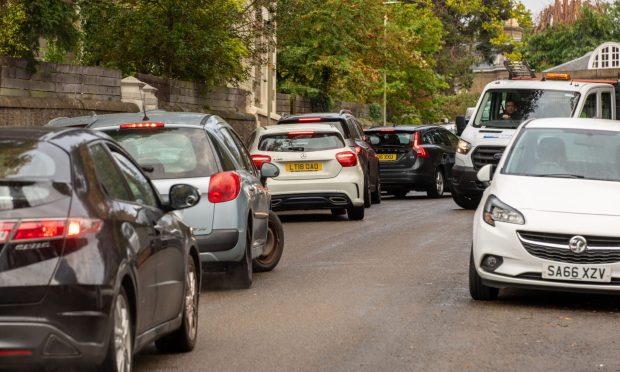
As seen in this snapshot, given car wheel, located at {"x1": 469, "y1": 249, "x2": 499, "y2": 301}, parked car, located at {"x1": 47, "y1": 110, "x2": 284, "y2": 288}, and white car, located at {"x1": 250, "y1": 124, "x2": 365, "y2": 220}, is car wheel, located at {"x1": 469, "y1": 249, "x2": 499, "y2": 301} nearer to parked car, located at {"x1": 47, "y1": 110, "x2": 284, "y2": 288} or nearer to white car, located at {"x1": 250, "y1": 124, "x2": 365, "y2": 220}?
parked car, located at {"x1": 47, "y1": 110, "x2": 284, "y2": 288}

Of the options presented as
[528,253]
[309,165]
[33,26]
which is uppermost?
[33,26]

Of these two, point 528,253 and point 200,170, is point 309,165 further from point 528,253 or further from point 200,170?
point 528,253

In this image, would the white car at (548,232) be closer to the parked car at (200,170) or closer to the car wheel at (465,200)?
the parked car at (200,170)

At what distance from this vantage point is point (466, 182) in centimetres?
2527

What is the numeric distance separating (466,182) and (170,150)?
44.0 ft

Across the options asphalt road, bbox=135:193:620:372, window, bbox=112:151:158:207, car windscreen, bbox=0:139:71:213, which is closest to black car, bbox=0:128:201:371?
car windscreen, bbox=0:139:71:213

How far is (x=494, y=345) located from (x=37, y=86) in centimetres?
1369

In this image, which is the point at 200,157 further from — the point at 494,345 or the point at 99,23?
the point at 99,23

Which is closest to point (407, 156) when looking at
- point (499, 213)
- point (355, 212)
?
point (355, 212)

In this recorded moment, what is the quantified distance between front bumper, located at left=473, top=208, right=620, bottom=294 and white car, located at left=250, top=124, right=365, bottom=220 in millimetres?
10421

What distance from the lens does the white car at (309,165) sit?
21969 mm

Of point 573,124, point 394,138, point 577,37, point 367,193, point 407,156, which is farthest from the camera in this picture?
point 577,37

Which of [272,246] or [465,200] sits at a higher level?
[272,246]

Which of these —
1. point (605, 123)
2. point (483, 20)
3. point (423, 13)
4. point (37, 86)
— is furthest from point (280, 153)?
point (483, 20)
